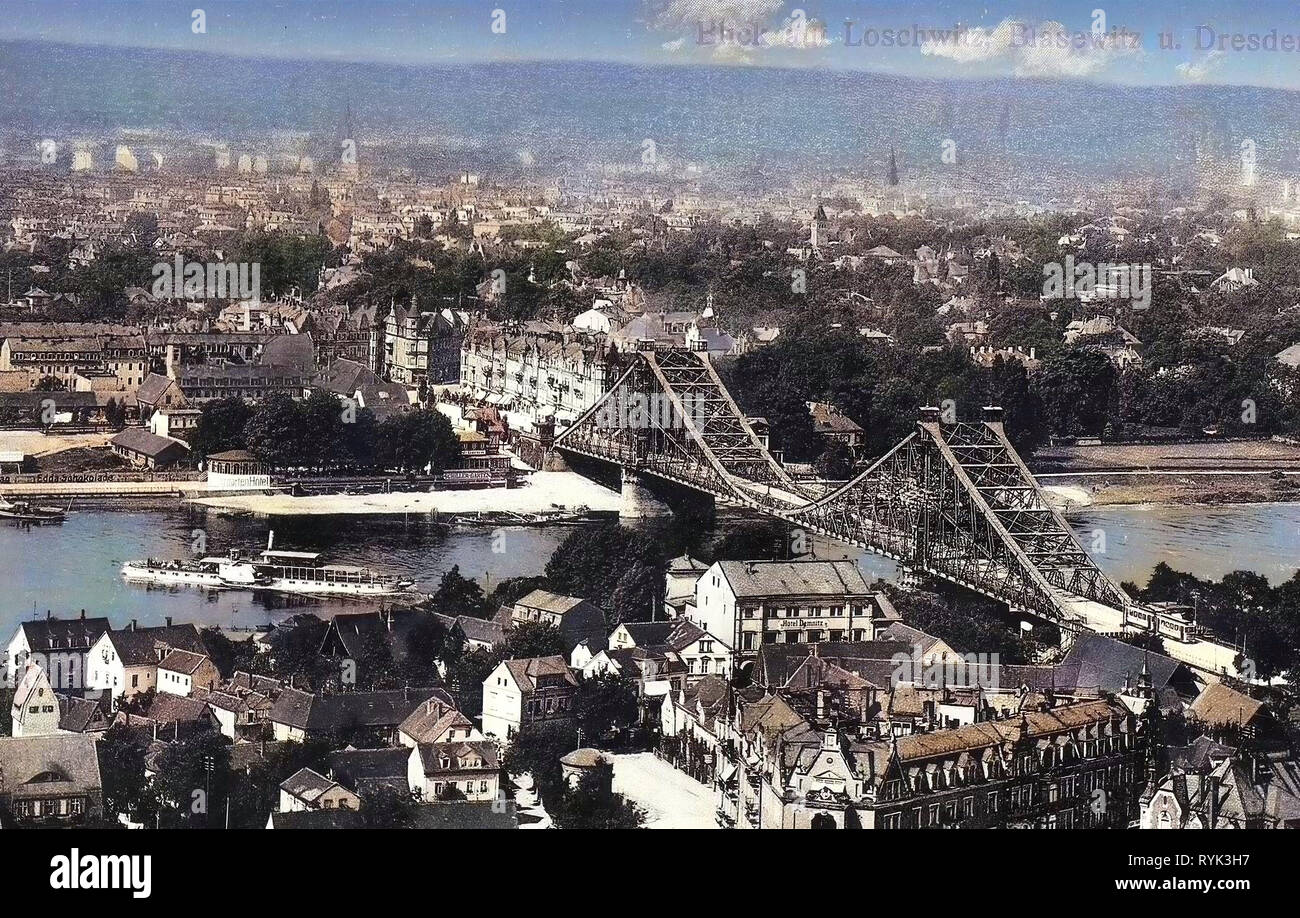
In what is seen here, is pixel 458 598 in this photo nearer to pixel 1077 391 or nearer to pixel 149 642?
pixel 149 642

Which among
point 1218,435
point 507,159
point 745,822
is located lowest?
point 745,822

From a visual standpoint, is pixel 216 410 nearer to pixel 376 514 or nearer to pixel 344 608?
pixel 376 514

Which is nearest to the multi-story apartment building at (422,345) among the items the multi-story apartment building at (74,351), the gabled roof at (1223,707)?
the multi-story apartment building at (74,351)

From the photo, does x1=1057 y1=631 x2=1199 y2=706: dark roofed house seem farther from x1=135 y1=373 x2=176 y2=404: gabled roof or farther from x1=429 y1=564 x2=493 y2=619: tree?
x1=135 y1=373 x2=176 y2=404: gabled roof

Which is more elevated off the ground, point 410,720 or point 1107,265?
point 1107,265

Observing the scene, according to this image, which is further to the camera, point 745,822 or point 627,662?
point 627,662
